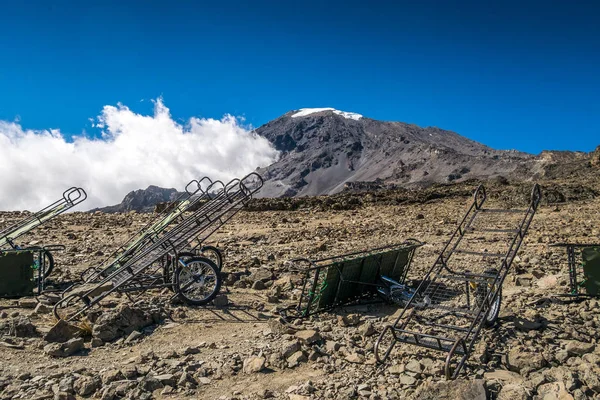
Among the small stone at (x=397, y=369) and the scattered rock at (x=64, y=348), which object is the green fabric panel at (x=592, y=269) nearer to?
the small stone at (x=397, y=369)

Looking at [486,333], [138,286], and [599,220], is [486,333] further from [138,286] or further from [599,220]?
[599,220]

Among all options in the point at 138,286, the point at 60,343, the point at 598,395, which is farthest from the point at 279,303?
the point at 598,395

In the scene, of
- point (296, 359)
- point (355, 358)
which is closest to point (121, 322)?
point (296, 359)

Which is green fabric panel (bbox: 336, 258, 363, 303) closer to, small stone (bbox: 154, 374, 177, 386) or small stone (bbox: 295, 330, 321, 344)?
small stone (bbox: 295, 330, 321, 344)

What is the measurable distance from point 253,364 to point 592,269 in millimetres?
4812

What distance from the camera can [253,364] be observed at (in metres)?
5.52

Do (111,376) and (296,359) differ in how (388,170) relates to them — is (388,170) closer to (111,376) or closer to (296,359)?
(296,359)

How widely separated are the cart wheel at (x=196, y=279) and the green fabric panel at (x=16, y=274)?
275cm

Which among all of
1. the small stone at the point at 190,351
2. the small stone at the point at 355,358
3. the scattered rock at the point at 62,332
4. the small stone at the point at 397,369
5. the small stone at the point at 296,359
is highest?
the scattered rock at the point at 62,332

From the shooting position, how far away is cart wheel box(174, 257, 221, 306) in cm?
782

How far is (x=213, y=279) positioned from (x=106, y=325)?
2047 millimetres

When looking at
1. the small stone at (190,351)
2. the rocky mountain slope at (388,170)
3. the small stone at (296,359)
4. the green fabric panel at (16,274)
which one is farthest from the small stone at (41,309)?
the rocky mountain slope at (388,170)

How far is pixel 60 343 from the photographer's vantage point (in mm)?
6273

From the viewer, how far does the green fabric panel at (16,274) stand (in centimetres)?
843
